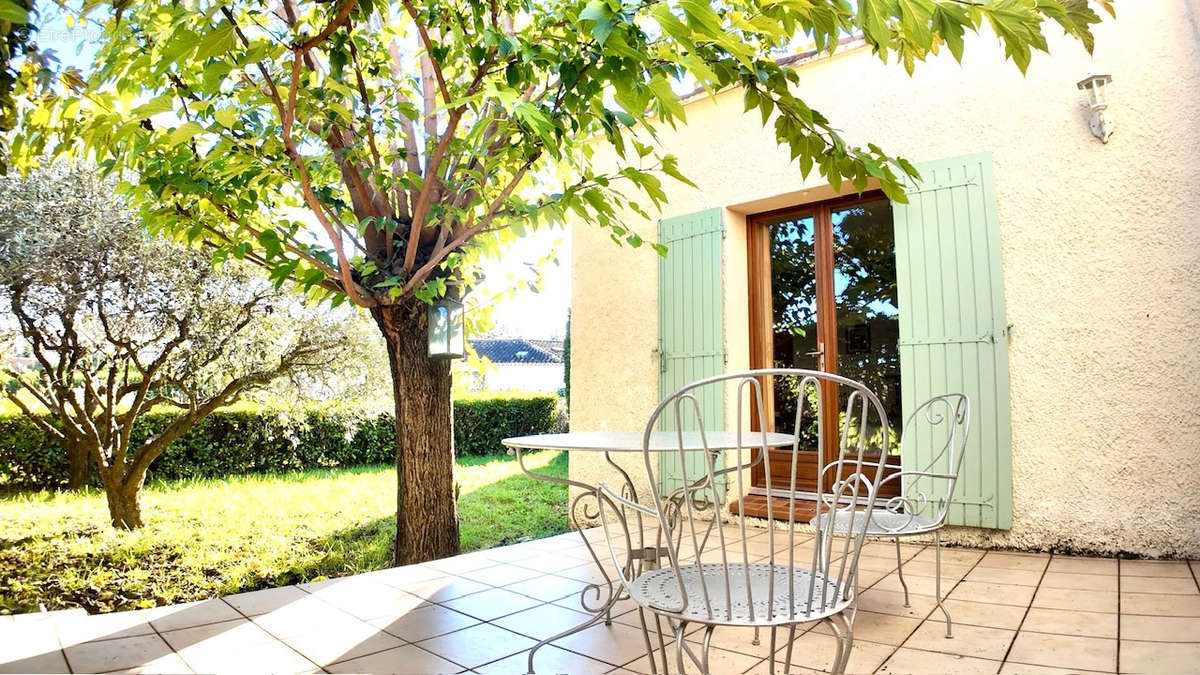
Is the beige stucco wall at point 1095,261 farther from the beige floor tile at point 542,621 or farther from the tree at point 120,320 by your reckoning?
the tree at point 120,320

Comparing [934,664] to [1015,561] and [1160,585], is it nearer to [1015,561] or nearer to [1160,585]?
[1160,585]

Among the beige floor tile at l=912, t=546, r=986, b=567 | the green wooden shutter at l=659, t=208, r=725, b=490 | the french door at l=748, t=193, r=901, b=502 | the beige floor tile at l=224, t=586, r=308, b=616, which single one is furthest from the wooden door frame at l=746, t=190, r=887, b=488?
the beige floor tile at l=224, t=586, r=308, b=616

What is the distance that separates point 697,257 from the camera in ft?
15.3

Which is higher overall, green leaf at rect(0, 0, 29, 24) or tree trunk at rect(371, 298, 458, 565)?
green leaf at rect(0, 0, 29, 24)

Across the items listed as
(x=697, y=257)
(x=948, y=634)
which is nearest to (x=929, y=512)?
(x=948, y=634)

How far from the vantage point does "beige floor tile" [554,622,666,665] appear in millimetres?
2062

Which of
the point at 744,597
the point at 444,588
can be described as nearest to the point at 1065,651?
the point at 744,597

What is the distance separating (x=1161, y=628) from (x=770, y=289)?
9.50 feet

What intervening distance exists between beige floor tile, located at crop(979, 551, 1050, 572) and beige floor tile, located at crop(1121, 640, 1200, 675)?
1.05 metres

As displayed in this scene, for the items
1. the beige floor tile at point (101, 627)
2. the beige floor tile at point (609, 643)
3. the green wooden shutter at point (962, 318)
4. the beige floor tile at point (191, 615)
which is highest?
the green wooden shutter at point (962, 318)

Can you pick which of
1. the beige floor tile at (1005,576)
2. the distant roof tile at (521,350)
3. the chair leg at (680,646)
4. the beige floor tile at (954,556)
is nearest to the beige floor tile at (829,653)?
the chair leg at (680,646)

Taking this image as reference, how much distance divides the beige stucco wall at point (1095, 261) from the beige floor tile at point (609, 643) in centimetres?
234

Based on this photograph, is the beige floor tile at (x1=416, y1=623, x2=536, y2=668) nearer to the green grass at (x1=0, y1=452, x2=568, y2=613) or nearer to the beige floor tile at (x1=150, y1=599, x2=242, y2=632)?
the beige floor tile at (x1=150, y1=599, x2=242, y2=632)

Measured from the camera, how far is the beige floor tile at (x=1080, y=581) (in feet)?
8.87
